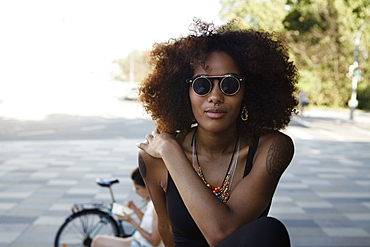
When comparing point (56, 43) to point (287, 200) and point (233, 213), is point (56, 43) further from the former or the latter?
point (233, 213)

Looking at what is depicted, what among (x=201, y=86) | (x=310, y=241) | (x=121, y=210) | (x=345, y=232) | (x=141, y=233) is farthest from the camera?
(x=345, y=232)

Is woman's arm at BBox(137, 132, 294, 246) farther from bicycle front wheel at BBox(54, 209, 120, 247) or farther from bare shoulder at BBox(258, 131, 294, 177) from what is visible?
bicycle front wheel at BBox(54, 209, 120, 247)

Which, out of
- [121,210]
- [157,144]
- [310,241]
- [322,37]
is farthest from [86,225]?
[322,37]

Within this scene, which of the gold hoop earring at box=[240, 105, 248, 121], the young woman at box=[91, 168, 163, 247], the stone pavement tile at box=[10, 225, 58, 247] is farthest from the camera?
the stone pavement tile at box=[10, 225, 58, 247]

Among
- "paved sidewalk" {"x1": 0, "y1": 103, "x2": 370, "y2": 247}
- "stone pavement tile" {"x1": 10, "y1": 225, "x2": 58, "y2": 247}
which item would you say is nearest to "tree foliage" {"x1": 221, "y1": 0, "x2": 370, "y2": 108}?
"paved sidewalk" {"x1": 0, "y1": 103, "x2": 370, "y2": 247}

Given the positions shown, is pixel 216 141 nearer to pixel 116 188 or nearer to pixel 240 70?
pixel 240 70

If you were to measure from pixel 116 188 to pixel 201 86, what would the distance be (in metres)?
4.85

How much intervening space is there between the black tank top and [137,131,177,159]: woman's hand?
0.40ft

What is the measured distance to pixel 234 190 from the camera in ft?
5.26

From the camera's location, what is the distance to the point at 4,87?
1486 inches

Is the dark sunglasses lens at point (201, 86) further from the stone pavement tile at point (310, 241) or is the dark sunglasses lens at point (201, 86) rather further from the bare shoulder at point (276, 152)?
the stone pavement tile at point (310, 241)

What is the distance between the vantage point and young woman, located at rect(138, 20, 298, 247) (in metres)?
1.55

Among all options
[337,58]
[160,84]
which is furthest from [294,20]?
[160,84]

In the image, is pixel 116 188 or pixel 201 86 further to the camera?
pixel 116 188
